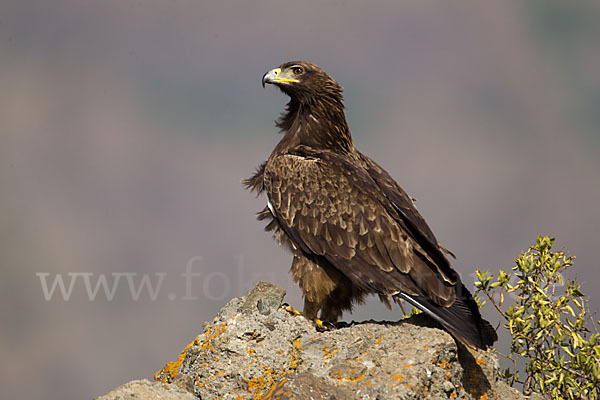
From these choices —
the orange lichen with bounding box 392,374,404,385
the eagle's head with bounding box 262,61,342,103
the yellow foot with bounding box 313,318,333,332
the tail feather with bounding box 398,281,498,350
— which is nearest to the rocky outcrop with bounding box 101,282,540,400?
the orange lichen with bounding box 392,374,404,385

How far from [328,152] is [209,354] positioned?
10.3ft

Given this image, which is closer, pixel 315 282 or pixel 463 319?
pixel 463 319

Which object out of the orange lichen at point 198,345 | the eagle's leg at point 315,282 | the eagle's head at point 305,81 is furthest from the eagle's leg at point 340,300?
the eagle's head at point 305,81

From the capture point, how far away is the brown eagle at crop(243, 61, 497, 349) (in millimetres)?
7289

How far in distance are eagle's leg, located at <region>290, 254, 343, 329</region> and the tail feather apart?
1061 millimetres

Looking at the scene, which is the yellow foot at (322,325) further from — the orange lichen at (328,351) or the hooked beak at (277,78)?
the hooked beak at (277,78)

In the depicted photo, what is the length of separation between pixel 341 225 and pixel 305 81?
2.26 m

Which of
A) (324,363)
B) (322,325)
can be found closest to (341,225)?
(322,325)

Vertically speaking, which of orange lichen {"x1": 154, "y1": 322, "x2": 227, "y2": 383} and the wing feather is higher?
the wing feather

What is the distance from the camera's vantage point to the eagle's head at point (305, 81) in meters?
9.12

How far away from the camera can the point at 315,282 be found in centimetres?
795

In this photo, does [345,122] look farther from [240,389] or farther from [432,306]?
[240,389]

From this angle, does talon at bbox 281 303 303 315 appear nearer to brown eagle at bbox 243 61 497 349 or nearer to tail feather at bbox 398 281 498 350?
brown eagle at bbox 243 61 497 349

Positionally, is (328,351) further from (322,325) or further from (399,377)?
(322,325)
